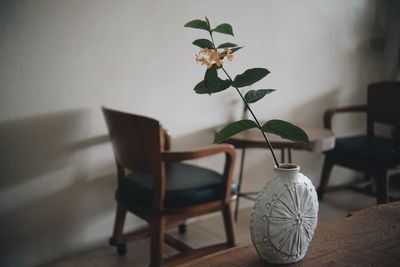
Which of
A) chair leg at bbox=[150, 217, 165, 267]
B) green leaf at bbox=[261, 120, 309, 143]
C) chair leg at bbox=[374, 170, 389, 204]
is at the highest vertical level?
green leaf at bbox=[261, 120, 309, 143]

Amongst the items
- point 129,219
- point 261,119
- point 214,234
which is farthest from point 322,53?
point 129,219

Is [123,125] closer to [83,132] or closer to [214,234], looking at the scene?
[83,132]

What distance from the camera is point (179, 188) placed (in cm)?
202

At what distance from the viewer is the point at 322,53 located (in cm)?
342

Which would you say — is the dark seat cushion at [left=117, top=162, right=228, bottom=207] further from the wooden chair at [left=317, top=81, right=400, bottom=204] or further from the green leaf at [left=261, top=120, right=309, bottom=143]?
the wooden chair at [left=317, top=81, right=400, bottom=204]

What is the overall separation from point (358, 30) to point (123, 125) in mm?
2516

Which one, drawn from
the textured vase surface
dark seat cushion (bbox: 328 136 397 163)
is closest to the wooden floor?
dark seat cushion (bbox: 328 136 397 163)

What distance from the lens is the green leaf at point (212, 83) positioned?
1.03 m

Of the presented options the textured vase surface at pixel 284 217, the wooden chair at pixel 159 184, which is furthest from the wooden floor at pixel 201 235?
the textured vase surface at pixel 284 217

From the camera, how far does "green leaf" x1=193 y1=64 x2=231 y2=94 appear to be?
103 cm

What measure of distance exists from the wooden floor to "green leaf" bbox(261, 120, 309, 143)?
154 centimetres

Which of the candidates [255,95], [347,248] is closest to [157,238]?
[347,248]

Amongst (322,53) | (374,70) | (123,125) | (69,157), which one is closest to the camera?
(123,125)

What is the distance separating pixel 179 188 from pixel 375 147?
1.61 m
